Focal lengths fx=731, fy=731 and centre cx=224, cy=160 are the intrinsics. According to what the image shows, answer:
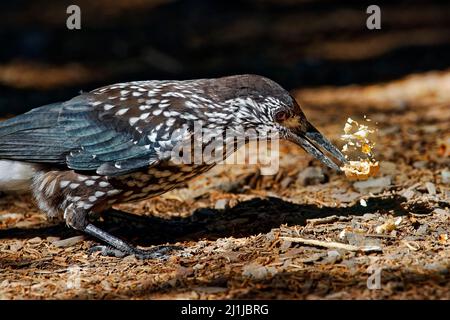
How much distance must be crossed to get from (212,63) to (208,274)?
747 cm

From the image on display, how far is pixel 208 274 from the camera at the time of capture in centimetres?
518

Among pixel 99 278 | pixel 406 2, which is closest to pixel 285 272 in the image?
pixel 99 278

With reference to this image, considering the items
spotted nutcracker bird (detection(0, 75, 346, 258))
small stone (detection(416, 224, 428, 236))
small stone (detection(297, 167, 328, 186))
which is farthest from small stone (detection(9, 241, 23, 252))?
small stone (detection(416, 224, 428, 236))

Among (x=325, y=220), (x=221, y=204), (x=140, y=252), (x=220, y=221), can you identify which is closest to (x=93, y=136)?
(x=140, y=252)

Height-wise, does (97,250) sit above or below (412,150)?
below

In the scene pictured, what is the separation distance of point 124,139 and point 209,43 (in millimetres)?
7516

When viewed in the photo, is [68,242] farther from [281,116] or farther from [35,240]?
[281,116]

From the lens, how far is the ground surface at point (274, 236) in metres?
4.87

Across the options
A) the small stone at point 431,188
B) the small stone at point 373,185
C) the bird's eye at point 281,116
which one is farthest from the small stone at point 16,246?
the small stone at point 431,188

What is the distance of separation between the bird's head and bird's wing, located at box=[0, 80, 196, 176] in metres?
0.57

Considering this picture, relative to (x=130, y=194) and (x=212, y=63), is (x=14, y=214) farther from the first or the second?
(x=212, y=63)

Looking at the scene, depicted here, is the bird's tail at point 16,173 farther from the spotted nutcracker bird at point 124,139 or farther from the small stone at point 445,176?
the small stone at point 445,176

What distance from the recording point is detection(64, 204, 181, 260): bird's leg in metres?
5.82

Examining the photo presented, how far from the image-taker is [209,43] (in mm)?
13273
